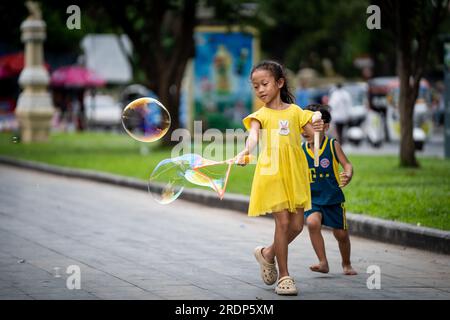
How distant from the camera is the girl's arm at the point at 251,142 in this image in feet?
23.2

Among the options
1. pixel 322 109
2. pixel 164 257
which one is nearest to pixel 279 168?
pixel 322 109

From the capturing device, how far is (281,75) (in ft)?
24.5

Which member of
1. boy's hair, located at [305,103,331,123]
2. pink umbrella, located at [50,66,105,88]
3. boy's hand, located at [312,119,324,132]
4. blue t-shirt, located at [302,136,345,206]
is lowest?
blue t-shirt, located at [302,136,345,206]

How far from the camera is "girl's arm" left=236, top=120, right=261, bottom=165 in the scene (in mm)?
7086

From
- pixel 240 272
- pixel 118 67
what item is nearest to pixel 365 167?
pixel 240 272

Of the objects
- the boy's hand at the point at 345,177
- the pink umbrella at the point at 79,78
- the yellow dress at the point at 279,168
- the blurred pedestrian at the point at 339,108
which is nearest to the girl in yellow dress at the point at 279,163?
the yellow dress at the point at 279,168

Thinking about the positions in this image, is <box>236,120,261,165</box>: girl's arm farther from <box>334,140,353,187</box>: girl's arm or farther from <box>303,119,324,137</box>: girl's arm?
<box>334,140,353,187</box>: girl's arm

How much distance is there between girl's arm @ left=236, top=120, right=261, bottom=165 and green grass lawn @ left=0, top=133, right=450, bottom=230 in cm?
346

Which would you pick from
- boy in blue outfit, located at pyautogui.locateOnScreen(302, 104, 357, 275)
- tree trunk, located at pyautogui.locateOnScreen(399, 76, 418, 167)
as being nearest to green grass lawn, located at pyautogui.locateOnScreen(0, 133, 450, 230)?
tree trunk, located at pyautogui.locateOnScreen(399, 76, 418, 167)

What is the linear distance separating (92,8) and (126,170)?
8604 millimetres

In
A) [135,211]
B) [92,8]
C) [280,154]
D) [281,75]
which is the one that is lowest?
[135,211]

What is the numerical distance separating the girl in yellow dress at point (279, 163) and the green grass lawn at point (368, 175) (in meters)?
3.23
